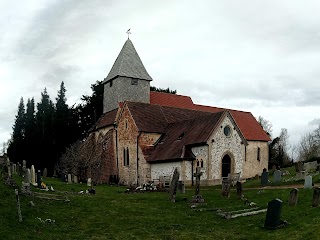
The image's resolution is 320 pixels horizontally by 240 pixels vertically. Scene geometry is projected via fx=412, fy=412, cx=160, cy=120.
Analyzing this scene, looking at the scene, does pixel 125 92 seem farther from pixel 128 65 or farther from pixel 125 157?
pixel 125 157

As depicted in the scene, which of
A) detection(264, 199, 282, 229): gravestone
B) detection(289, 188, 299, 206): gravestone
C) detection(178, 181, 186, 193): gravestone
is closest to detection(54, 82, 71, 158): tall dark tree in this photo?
detection(178, 181, 186, 193): gravestone

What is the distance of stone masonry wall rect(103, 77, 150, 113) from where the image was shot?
49.7 metres

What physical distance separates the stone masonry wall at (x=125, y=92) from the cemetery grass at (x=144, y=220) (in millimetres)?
27292

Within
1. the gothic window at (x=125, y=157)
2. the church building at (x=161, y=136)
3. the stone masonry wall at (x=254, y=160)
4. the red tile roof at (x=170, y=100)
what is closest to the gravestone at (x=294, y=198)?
the church building at (x=161, y=136)

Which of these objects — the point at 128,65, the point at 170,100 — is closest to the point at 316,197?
the point at 128,65

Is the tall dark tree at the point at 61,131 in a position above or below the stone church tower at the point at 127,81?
below

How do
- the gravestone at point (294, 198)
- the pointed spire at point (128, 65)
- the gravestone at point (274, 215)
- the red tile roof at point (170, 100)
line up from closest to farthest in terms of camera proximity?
the gravestone at point (274, 215), the gravestone at point (294, 198), the pointed spire at point (128, 65), the red tile roof at point (170, 100)

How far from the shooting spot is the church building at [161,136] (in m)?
35.9

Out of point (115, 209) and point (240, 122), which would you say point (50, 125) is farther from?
point (115, 209)

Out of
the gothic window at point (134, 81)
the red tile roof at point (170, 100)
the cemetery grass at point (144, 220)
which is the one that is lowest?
the cemetery grass at point (144, 220)

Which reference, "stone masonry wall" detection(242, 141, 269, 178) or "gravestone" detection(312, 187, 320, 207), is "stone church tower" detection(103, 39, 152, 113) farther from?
"gravestone" detection(312, 187, 320, 207)

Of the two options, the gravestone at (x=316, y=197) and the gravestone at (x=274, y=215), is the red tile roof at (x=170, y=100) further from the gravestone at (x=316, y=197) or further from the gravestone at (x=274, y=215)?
the gravestone at (x=274, y=215)

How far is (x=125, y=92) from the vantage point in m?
49.8

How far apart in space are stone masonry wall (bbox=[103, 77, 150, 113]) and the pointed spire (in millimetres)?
613
